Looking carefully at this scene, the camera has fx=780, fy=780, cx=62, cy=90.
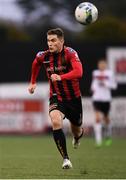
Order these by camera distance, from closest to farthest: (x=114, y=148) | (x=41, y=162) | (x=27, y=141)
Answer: (x=41, y=162)
(x=114, y=148)
(x=27, y=141)

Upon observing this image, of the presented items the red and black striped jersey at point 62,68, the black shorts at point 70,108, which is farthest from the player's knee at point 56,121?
the red and black striped jersey at point 62,68

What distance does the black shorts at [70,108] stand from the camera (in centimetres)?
1271

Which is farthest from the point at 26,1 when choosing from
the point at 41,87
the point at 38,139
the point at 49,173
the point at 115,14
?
the point at 49,173

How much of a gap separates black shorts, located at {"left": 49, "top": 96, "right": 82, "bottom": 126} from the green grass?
0.82m

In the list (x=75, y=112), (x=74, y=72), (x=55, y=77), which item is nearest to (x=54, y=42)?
(x=74, y=72)

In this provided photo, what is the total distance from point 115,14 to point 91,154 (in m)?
20.5

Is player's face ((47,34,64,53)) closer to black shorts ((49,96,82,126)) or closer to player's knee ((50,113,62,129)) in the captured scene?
black shorts ((49,96,82,126))

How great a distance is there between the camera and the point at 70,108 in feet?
42.7

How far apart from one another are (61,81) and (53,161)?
2.31m

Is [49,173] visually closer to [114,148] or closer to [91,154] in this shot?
[91,154]

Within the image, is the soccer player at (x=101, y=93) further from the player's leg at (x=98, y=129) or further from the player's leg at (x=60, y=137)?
the player's leg at (x=60, y=137)

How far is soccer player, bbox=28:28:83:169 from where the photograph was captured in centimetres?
1235

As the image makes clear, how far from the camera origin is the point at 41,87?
81.4ft

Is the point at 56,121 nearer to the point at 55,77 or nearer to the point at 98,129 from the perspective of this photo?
the point at 55,77
